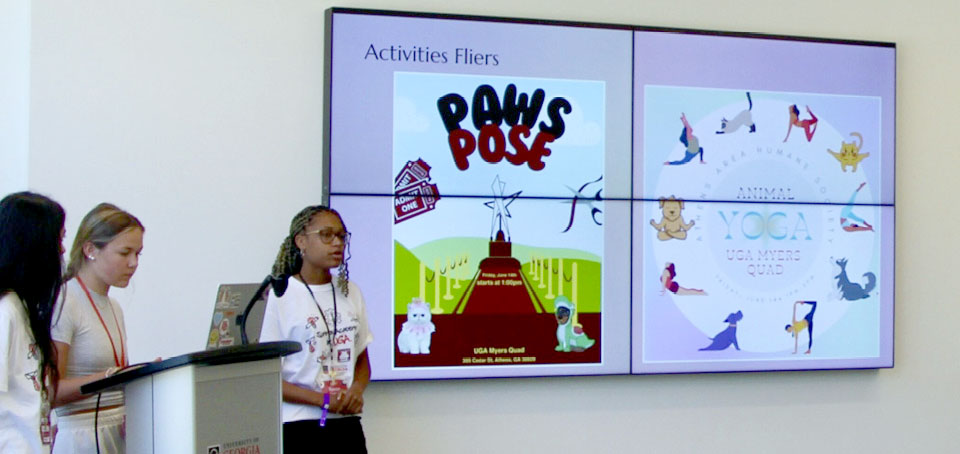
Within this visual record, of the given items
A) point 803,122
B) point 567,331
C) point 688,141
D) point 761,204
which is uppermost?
point 803,122

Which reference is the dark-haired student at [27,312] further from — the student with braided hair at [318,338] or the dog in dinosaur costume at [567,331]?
the dog in dinosaur costume at [567,331]

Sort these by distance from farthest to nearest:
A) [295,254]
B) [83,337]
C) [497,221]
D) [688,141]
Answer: [688,141] → [497,221] → [295,254] → [83,337]

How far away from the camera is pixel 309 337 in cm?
335

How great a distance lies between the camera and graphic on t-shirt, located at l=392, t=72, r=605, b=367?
4387 millimetres

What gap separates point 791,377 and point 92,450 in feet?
10.6

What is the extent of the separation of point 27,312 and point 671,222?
2.92 metres

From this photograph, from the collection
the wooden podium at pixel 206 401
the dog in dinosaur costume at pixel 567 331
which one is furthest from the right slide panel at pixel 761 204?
the wooden podium at pixel 206 401

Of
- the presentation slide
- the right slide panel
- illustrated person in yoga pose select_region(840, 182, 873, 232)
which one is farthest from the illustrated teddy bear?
illustrated person in yoga pose select_region(840, 182, 873, 232)

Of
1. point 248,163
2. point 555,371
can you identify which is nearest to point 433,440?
point 555,371

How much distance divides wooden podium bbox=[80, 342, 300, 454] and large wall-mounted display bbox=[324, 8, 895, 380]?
1680 mm

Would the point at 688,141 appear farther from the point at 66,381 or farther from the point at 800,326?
the point at 66,381

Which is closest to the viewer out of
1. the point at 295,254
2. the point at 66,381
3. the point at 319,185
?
the point at 66,381

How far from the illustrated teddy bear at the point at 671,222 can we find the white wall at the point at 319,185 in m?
0.64

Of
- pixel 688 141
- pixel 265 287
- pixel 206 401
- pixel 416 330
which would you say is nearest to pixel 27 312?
pixel 206 401
